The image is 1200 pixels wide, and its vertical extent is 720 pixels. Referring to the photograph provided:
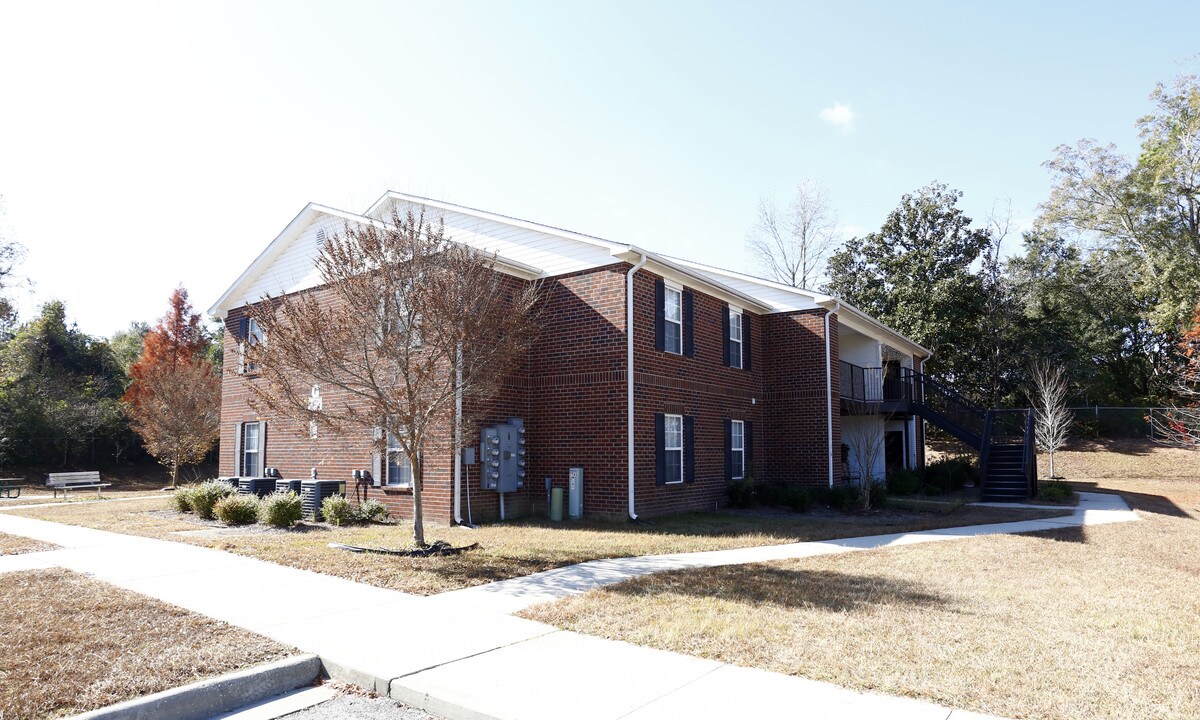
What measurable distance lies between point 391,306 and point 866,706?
755 cm

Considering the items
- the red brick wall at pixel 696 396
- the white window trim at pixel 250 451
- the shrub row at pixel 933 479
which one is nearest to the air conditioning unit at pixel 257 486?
the white window trim at pixel 250 451

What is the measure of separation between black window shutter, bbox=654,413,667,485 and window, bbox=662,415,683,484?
7 centimetres

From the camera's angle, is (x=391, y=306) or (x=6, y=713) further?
(x=391, y=306)

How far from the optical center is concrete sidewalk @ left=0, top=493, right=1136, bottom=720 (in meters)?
4.68

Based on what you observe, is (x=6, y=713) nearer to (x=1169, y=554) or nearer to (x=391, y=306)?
(x=391, y=306)

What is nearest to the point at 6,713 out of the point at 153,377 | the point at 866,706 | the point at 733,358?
the point at 866,706

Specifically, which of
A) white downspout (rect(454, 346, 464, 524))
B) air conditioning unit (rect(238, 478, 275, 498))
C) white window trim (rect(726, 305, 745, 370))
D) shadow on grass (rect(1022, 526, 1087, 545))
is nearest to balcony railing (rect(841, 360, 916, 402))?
white window trim (rect(726, 305, 745, 370))

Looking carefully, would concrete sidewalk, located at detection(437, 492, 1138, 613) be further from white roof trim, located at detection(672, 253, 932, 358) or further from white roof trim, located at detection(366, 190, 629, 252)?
white roof trim, located at detection(672, 253, 932, 358)

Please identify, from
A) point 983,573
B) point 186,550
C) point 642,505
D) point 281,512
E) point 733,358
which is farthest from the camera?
point 733,358

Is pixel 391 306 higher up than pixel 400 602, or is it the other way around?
pixel 391 306

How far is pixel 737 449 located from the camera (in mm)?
Result: 18906

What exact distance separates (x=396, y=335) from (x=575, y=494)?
6023 mm

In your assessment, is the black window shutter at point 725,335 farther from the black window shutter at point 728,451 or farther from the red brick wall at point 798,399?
the red brick wall at point 798,399

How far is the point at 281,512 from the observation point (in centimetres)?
1348
